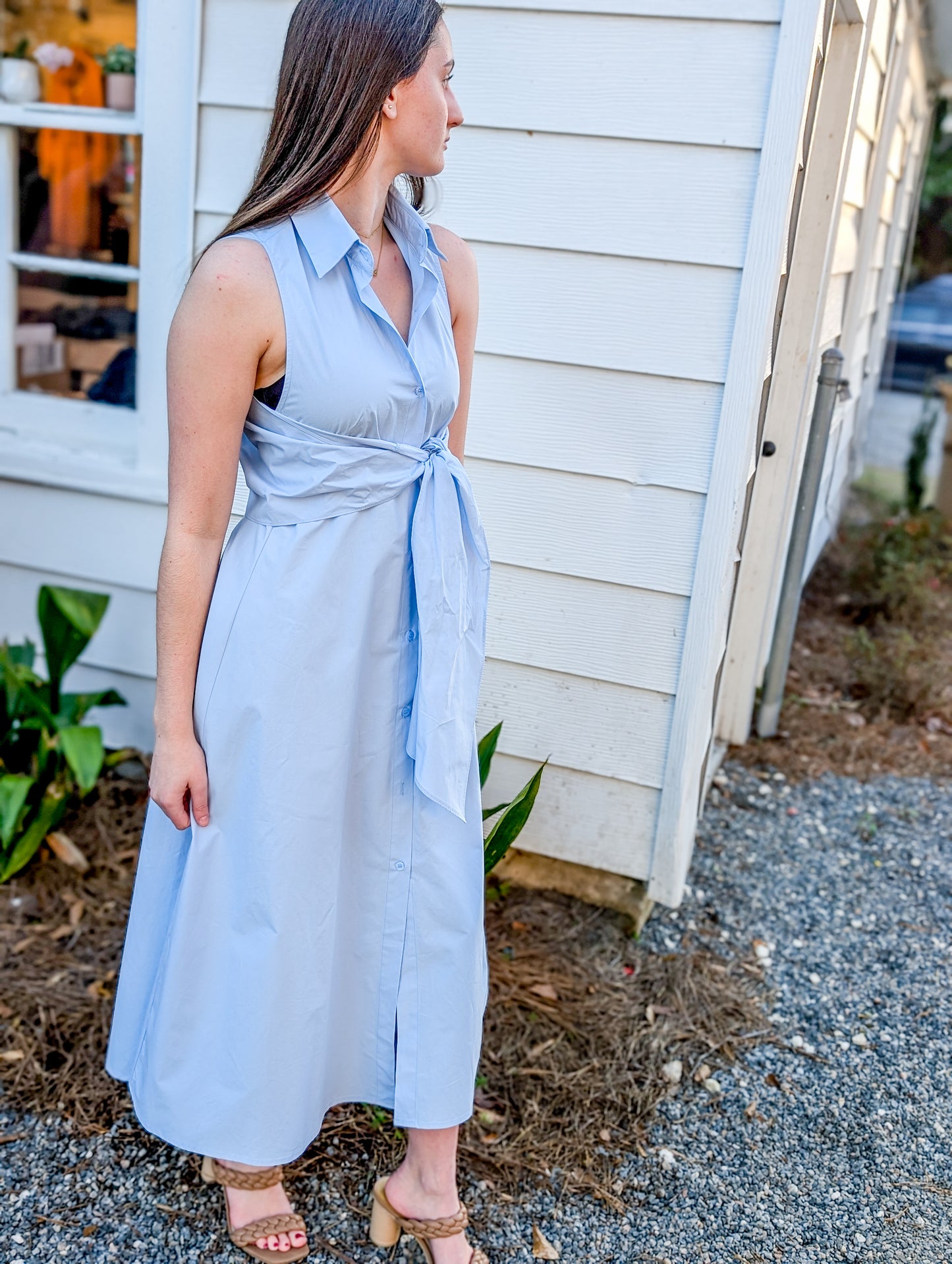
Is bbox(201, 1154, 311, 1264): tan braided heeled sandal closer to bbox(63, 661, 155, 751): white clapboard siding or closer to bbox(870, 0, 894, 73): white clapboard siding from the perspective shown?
bbox(63, 661, 155, 751): white clapboard siding

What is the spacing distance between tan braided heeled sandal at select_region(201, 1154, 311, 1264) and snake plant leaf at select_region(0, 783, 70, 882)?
1.13 metres

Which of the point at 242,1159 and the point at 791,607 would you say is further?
the point at 791,607

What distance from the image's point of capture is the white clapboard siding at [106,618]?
10.1 ft

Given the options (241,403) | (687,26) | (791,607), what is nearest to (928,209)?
(791,607)

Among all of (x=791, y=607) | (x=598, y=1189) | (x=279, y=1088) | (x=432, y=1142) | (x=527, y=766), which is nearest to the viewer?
(x=279, y=1088)

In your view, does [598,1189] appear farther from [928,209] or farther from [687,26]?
[928,209]

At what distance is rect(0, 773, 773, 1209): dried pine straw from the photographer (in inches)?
85.0

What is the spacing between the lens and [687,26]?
89.6 inches

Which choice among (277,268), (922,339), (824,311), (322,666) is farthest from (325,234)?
(922,339)

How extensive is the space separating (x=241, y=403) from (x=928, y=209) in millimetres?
18602

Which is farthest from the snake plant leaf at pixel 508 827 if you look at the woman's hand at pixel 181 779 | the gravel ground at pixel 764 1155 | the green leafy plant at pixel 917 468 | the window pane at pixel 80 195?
the green leafy plant at pixel 917 468

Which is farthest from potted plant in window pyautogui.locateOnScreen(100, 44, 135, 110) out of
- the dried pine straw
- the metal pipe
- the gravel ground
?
the gravel ground

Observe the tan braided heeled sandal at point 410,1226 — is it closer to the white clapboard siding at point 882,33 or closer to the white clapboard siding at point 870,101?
the white clapboard siding at point 870,101

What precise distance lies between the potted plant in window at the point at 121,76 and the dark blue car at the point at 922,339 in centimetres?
1066
